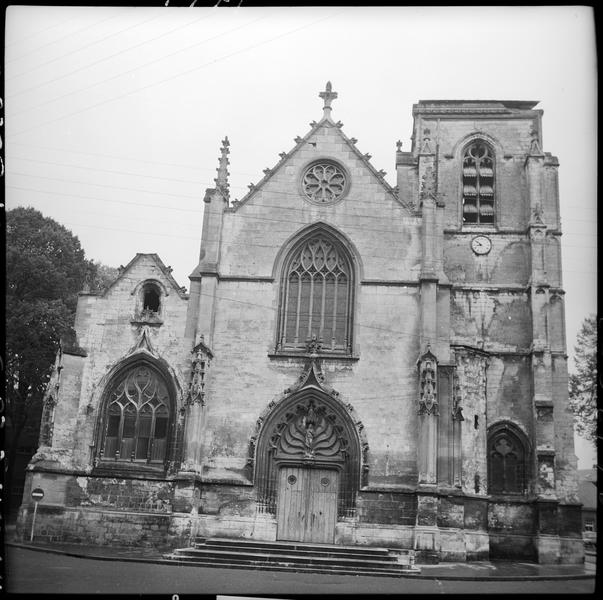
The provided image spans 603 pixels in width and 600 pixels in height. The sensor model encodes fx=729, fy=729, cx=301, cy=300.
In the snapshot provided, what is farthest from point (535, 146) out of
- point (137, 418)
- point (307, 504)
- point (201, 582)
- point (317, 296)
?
point (201, 582)

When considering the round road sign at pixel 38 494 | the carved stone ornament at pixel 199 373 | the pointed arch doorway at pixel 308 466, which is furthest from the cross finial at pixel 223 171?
the round road sign at pixel 38 494

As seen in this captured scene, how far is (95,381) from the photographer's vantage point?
24.5 metres

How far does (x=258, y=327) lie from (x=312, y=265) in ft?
9.64

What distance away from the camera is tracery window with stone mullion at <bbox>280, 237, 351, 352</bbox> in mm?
24594

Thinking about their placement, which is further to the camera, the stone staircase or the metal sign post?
the metal sign post

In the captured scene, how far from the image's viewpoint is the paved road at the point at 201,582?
49.5 ft


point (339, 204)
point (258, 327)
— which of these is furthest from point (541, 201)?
point (258, 327)

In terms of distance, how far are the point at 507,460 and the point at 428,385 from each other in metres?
5.49

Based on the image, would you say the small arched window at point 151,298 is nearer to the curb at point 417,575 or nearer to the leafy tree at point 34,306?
the leafy tree at point 34,306

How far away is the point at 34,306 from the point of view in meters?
29.1

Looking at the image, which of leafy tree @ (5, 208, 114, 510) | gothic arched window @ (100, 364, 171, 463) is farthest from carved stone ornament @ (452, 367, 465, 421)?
leafy tree @ (5, 208, 114, 510)

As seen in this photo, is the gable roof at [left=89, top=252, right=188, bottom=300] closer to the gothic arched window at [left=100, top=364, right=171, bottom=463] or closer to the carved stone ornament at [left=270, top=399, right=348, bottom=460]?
the gothic arched window at [left=100, top=364, right=171, bottom=463]

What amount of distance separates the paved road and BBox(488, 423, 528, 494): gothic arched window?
7.12m

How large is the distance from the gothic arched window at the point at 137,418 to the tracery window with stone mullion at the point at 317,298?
461 cm
